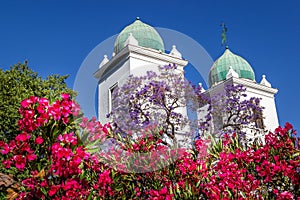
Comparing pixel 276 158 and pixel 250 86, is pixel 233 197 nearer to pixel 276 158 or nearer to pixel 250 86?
pixel 276 158

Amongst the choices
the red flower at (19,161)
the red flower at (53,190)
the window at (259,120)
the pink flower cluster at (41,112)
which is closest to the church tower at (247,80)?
the window at (259,120)

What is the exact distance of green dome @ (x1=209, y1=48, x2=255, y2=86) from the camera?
17.4 m

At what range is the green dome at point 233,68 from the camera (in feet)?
57.1

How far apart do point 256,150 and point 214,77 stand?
1185 cm

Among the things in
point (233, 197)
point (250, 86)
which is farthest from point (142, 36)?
point (233, 197)

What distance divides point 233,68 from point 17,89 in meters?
9.85

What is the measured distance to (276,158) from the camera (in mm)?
5691

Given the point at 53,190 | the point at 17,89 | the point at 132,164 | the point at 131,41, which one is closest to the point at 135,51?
the point at 131,41

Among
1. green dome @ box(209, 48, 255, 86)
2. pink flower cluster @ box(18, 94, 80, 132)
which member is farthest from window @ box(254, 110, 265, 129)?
pink flower cluster @ box(18, 94, 80, 132)

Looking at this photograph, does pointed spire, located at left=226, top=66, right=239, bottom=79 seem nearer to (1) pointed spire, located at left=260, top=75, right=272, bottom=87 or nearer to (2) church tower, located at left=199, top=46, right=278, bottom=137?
(2) church tower, located at left=199, top=46, right=278, bottom=137

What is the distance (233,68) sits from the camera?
57.3 feet

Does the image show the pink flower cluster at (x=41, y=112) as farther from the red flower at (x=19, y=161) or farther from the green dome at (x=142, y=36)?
the green dome at (x=142, y=36)

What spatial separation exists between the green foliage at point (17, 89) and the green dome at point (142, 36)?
329 centimetres

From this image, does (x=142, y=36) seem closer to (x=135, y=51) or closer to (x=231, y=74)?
(x=135, y=51)
